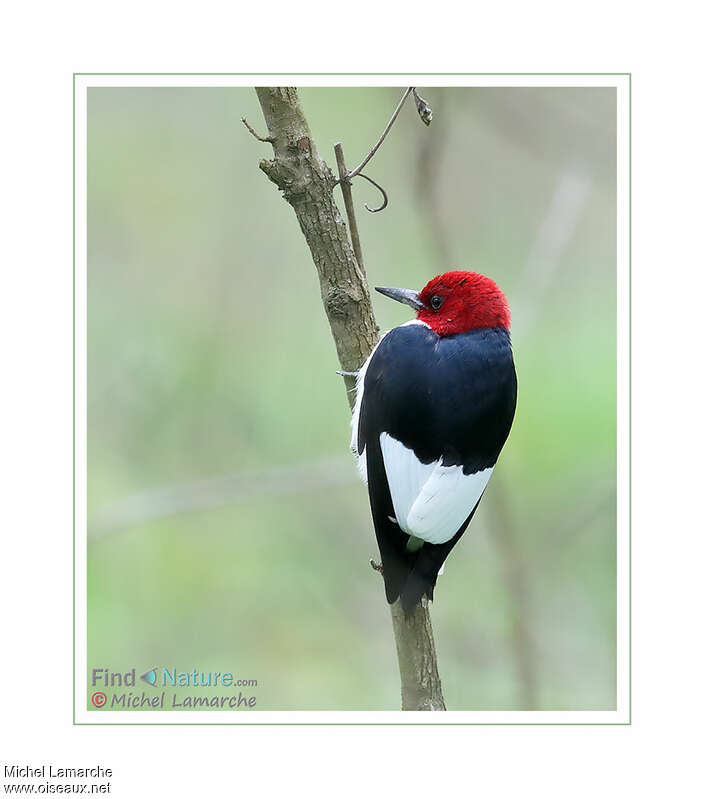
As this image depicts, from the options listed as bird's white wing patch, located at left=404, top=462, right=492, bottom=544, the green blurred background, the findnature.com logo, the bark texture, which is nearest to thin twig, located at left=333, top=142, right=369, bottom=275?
the bark texture

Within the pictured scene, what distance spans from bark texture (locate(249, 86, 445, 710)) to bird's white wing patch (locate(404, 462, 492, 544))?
0.76 feet

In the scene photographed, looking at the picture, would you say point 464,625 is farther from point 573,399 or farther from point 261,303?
point 261,303

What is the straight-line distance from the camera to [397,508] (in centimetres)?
244

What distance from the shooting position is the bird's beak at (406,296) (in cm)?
279

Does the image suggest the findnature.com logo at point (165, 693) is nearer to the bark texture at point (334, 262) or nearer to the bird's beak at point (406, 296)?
the bark texture at point (334, 262)

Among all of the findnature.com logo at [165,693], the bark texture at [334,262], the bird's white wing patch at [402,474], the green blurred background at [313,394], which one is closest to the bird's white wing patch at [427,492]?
the bird's white wing patch at [402,474]

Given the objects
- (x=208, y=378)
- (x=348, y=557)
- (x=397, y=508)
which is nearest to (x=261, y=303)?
(x=208, y=378)

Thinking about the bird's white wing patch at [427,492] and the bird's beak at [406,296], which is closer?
the bird's white wing patch at [427,492]

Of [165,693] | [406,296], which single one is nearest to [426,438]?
[406,296]

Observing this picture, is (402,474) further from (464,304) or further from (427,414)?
(464,304)

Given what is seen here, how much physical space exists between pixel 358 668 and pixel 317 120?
217 centimetres

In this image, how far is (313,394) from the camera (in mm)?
3760

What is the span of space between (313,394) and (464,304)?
1234 mm
